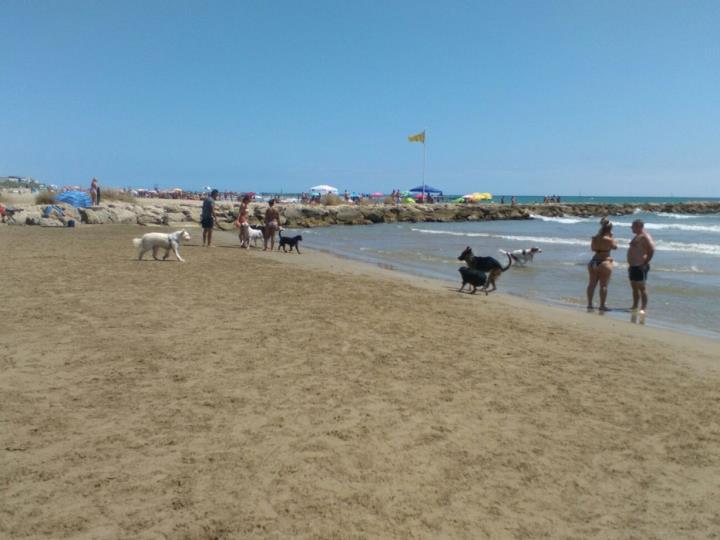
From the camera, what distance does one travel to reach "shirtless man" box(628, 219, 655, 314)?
9.62 metres

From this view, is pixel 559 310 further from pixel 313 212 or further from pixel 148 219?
pixel 313 212

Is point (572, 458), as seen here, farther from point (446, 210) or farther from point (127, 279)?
point (446, 210)

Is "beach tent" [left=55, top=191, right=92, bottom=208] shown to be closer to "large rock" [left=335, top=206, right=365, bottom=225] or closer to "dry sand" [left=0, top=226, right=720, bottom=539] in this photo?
"large rock" [left=335, top=206, right=365, bottom=225]

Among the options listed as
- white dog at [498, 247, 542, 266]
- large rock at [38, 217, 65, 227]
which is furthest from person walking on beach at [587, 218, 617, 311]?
large rock at [38, 217, 65, 227]

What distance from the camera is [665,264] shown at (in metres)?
17.8

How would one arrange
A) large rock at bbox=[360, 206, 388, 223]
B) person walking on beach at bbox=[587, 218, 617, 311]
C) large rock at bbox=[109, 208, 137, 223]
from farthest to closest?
large rock at bbox=[360, 206, 388, 223], large rock at bbox=[109, 208, 137, 223], person walking on beach at bbox=[587, 218, 617, 311]

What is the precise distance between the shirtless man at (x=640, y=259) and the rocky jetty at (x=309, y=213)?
22420mm

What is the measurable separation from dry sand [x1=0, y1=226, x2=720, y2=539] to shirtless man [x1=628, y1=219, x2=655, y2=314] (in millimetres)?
2251

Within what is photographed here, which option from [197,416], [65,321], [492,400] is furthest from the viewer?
[65,321]

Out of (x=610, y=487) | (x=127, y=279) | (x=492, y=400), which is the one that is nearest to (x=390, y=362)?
(x=492, y=400)

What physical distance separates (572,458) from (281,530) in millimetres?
1972

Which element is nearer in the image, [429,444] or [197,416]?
[429,444]

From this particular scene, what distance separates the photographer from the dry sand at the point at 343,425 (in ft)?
9.52

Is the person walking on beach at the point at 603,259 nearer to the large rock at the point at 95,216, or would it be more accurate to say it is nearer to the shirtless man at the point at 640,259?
the shirtless man at the point at 640,259
